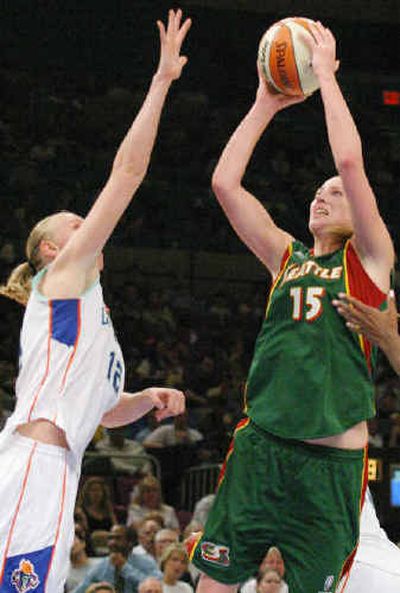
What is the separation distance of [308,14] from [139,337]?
6.86m

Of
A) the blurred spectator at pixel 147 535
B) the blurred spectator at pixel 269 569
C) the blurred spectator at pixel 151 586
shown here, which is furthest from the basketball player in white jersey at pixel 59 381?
the blurred spectator at pixel 147 535

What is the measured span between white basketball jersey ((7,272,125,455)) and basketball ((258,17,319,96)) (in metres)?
1.36

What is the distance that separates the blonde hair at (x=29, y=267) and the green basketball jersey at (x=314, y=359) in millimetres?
1019

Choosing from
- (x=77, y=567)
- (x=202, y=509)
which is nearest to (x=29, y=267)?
(x=77, y=567)

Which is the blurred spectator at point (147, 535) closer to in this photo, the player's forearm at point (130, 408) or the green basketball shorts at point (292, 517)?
the player's forearm at point (130, 408)

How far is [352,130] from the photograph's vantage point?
4602mm

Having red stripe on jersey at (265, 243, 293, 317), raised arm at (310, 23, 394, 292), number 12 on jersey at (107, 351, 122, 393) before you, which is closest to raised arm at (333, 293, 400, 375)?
raised arm at (310, 23, 394, 292)

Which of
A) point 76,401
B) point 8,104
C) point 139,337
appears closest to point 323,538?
point 76,401

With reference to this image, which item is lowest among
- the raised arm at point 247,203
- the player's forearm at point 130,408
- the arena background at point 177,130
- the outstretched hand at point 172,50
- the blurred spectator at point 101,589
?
the blurred spectator at point 101,589

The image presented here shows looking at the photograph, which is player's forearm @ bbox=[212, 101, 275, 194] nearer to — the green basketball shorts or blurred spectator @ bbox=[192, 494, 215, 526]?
the green basketball shorts

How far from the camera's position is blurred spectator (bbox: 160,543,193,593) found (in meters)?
9.16

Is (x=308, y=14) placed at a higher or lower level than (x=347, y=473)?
higher

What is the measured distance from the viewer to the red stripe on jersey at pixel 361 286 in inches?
184

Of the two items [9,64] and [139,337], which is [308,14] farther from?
[139,337]
